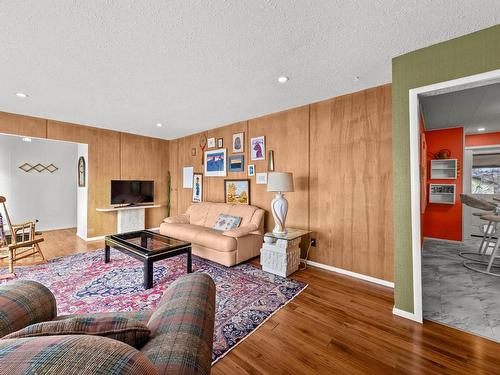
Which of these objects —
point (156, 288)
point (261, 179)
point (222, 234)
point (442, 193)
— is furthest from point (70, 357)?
point (442, 193)

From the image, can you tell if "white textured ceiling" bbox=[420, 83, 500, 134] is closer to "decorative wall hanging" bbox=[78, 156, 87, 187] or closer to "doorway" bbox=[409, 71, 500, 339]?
"doorway" bbox=[409, 71, 500, 339]

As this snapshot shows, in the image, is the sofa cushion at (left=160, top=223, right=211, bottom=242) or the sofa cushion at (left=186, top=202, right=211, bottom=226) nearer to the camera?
the sofa cushion at (left=160, top=223, right=211, bottom=242)

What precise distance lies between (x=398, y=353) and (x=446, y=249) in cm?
358

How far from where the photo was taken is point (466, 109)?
3.64 m

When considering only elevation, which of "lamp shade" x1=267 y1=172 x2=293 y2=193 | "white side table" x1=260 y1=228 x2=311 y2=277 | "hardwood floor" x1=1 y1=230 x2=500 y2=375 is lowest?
"hardwood floor" x1=1 y1=230 x2=500 y2=375

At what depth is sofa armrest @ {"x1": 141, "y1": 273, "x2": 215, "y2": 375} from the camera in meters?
0.67

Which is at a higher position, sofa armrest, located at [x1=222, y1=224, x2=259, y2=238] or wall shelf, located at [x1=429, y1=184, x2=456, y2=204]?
wall shelf, located at [x1=429, y1=184, x2=456, y2=204]

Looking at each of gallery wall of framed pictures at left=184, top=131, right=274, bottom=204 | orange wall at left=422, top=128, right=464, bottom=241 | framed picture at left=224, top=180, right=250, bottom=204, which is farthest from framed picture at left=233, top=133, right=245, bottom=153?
orange wall at left=422, top=128, right=464, bottom=241

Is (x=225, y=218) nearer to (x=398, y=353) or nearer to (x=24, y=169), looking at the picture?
(x=398, y=353)

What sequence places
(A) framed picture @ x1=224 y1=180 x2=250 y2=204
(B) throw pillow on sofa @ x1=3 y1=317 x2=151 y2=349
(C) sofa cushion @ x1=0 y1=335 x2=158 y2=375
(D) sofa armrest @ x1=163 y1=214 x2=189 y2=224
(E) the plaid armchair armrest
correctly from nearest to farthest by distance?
1. (C) sofa cushion @ x1=0 y1=335 x2=158 y2=375
2. (B) throw pillow on sofa @ x1=3 y1=317 x2=151 y2=349
3. (E) the plaid armchair armrest
4. (A) framed picture @ x1=224 y1=180 x2=250 y2=204
5. (D) sofa armrest @ x1=163 y1=214 x2=189 y2=224

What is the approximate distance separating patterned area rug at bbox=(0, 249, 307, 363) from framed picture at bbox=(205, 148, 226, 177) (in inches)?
76.7

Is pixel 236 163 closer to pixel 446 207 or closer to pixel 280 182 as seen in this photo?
pixel 280 182

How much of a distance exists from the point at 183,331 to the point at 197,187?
4.74 metres

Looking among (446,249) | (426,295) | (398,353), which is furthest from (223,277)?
(446,249)
